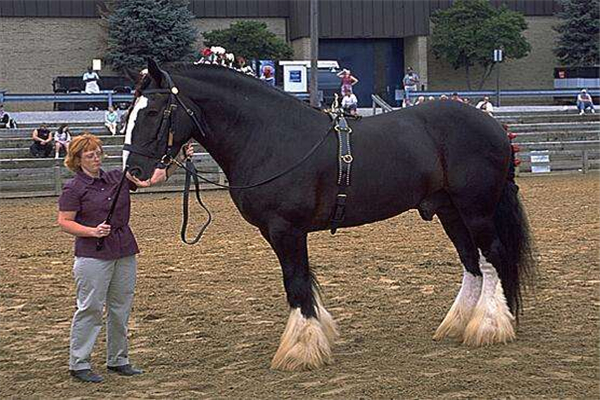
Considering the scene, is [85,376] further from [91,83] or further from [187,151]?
[91,83]

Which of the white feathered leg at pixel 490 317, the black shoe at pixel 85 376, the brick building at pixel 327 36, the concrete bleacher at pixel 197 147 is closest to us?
the black shoe at pixel 85 376

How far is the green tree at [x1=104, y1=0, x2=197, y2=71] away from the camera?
123ft

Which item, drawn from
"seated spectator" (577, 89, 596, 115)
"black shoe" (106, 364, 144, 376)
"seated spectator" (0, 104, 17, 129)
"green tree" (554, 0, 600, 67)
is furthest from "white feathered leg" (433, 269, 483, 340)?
"green tree" (554, 0, 600, 67)

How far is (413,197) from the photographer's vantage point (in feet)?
21.6

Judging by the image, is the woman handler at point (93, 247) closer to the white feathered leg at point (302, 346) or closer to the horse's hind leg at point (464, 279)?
the white feathered leg at point (302, 346)

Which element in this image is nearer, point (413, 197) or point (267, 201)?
point (267, 201)

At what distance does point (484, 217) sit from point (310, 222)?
148cm

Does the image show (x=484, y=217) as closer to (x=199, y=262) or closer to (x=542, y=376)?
(x=542, y=376)

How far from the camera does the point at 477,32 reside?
43.3 metres

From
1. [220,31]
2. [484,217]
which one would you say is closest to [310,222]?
[484,217]

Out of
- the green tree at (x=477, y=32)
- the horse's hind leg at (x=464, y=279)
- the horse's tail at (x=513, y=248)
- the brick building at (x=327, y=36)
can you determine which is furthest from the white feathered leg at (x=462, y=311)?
the green tree at (x=477, y=32)

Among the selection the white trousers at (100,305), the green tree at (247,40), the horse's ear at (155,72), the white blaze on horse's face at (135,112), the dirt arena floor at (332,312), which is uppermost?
the green tree at (247,40)

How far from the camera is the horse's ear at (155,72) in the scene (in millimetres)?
5934

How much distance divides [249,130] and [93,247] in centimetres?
142
